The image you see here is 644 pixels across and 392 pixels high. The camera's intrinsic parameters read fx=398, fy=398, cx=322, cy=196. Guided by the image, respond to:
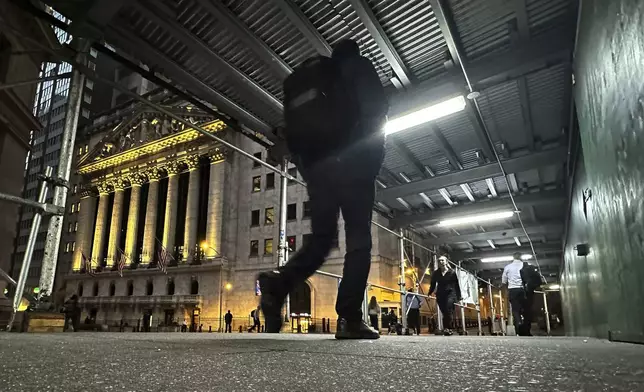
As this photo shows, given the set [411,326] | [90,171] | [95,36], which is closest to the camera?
[95,36]

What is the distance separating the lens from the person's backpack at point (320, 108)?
2.46 metres

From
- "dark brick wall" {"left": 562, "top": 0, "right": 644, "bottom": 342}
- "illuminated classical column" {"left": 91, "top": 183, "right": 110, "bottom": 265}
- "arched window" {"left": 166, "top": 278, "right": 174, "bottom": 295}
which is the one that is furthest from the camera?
"illuminated classical column" {"left": 91, "top": 183, "right": 110, "bottom": 265}

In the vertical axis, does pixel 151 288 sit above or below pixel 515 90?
below

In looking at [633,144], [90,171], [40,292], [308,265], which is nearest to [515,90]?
[633,144]

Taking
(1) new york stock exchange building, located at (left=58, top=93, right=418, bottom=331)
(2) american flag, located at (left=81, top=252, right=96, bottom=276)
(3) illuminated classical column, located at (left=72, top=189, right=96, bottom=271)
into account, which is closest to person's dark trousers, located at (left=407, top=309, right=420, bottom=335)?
(1) new york stock exchange building, located at (left=58, top=93, right=418, bottom=331)

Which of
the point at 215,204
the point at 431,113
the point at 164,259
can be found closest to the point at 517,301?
the point at 431,113

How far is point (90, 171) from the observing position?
40188 millimetres

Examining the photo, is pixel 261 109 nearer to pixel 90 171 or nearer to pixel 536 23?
pixel 536 23

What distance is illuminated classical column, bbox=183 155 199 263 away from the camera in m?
30.3

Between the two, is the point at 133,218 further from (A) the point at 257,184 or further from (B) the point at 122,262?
(A) the point at 257,184

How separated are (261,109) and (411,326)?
8.99m

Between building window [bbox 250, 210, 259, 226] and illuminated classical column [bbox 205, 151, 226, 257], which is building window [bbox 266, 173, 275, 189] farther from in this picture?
illuminated classical column [bbox 205, 151, 226, 257]

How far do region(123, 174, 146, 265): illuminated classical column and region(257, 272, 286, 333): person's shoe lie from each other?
35.7m

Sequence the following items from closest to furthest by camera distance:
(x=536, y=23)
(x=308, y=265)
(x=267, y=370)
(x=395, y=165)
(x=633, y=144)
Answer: (x=267, y=370) < (x=633, y=144) < (x=308, y=265) < (x=536, y=23) < (x=395, y=165)
